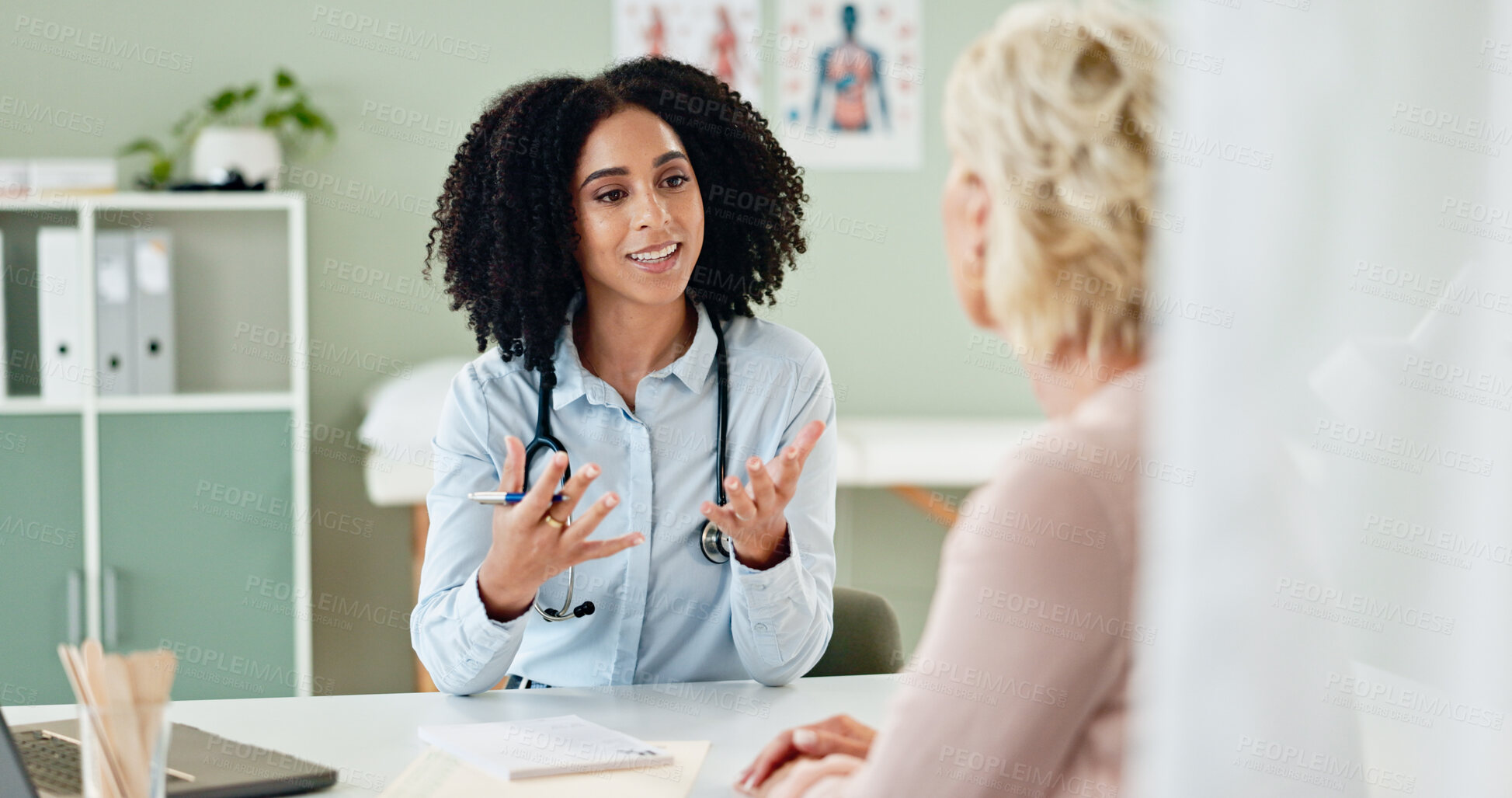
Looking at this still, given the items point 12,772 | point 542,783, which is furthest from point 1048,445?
point 12,772

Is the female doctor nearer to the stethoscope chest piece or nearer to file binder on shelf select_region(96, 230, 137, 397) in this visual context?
the stethoscope chest piece

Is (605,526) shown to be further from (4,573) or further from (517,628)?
(4,573)

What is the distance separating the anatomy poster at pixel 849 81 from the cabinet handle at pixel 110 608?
1.97 meters

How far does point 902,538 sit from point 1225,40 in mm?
3129

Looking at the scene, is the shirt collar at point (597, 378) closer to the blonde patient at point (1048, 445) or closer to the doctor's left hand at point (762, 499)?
the doctor's left hand at point (762, 499)

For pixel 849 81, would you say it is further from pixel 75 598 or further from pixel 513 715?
pixel 513 715

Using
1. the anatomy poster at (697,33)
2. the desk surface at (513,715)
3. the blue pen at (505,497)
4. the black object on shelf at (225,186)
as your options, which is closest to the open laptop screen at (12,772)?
the desk surface at (513,715)

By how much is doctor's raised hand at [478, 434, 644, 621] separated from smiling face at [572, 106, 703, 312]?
1.36 feet

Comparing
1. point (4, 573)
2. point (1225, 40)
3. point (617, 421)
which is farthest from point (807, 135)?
point (1225, 40)

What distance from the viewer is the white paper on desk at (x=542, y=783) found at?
1.09 metres

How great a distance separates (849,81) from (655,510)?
6.85ft

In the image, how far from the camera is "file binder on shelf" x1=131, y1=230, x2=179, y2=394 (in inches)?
112

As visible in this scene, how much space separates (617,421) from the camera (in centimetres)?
165

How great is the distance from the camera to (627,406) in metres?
1.69
